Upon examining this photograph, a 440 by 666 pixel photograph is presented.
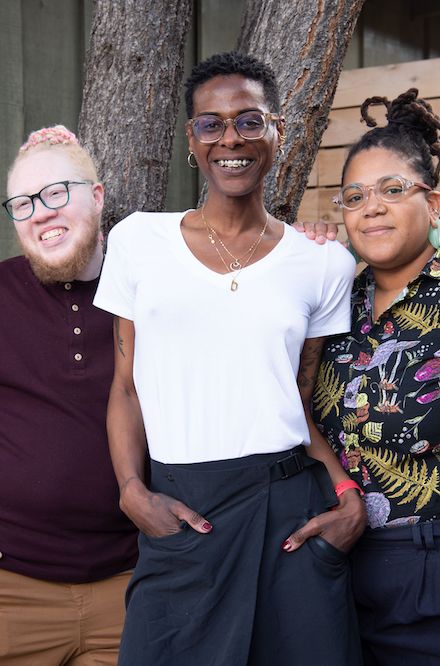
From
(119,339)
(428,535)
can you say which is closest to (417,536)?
(428,535)

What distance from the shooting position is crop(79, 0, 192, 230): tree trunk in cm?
344

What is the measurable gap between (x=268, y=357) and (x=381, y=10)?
4.46 meters

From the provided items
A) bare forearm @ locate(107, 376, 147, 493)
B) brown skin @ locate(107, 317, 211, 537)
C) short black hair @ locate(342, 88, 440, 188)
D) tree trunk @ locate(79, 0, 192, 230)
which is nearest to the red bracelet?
brown skin @ locate(107, 317, 211, 537)

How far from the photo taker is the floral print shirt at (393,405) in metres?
2.53

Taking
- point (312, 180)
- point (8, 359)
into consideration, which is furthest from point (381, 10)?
point (8, 359)

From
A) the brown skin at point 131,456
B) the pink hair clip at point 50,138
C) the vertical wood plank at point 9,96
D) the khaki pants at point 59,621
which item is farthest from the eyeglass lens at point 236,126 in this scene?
the vertical wood plank at point 9,96

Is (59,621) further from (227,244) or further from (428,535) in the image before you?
(227,244)

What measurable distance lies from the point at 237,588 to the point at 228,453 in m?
0.34

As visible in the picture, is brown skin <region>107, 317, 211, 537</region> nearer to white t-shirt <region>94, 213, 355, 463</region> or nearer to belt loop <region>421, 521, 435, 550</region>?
white t-shirt <region>94, 213, 355, 463</region>

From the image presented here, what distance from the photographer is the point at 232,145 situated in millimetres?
2561

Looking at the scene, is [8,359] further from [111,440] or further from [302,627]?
[302,627]

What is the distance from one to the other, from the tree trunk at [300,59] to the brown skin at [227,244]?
0.71m

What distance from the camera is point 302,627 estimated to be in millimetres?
2406

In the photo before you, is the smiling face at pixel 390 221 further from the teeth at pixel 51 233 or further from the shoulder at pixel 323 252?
the teeth at pixel 51 233
